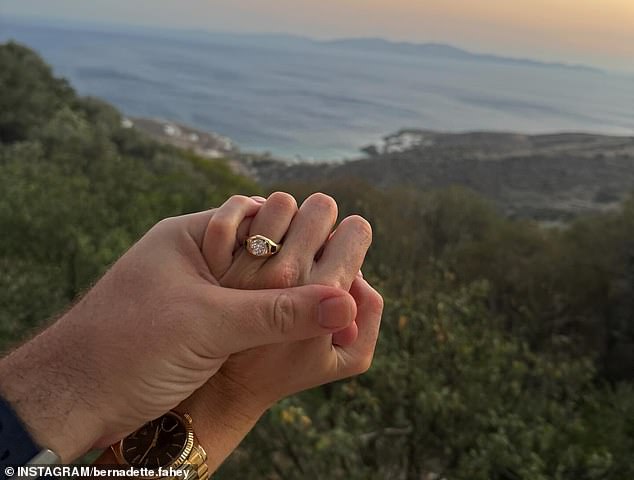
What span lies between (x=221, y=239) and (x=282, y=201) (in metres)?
0.22

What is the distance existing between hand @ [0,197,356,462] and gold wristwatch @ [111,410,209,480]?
0.37ft

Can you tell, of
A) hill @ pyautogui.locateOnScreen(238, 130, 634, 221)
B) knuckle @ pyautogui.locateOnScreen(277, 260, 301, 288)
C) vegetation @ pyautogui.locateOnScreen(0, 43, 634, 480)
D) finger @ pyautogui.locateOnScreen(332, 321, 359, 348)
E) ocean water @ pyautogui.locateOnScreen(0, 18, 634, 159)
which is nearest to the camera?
knuckle @ pyautogui.locateOnScreen(277, 260, 301, 288)

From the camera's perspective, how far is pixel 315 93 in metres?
77.1

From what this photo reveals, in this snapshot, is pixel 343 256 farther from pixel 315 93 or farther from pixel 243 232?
pixel 315 93

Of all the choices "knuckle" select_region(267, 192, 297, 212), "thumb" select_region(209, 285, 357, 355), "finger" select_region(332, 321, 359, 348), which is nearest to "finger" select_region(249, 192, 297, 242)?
"knuckle" select_region(267, 192, 297, 212)

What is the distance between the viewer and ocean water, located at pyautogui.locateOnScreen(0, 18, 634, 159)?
54594 millimetres

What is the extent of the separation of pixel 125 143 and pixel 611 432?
25977 mm

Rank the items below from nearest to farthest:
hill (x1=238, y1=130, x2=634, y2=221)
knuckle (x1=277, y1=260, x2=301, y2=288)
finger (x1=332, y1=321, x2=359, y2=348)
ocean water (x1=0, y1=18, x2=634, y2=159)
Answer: knuckle (x1=277, y1=260, x2=301, y2=288), finger (x1=332, y1=321, x2=359, y2=348), hill (x1=238, y1=130, x2=634, y2=221), ocean water (x1=0, y1=18, x2=634, y2=159)

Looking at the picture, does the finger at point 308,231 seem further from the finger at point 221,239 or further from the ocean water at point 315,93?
the ocean water at point 315,93

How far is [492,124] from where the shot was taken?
61.1m

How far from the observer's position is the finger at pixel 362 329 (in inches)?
73.7

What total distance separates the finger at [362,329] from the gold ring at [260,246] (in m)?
0.34

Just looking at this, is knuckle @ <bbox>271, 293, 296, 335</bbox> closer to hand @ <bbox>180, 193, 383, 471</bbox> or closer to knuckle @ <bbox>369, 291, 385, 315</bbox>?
hand @ <bbox>180, 193, 383, 471</bbox>

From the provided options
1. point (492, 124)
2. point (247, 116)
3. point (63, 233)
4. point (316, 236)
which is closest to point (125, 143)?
point (63, 233)
